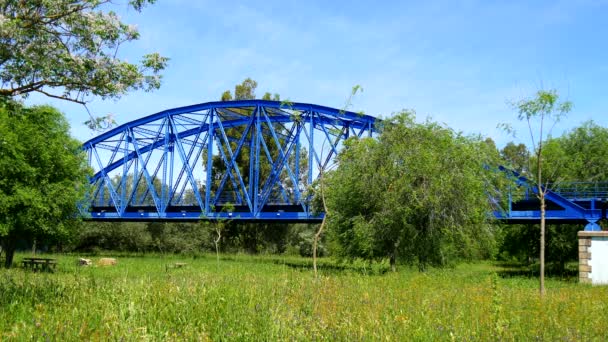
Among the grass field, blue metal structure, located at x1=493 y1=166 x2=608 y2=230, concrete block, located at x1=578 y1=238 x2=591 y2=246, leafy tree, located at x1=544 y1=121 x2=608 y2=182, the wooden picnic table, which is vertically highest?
leafy tree, located at x1=544 y1=121 x2=608 y2=182

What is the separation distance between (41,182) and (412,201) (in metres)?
18.3

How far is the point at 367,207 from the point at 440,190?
3.52m

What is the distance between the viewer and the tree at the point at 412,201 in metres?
24.7

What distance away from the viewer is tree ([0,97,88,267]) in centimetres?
2575

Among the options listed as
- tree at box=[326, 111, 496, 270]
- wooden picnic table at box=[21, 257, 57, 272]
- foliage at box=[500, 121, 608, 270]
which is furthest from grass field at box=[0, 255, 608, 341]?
foliage at box=[500, 121, 608, 270]

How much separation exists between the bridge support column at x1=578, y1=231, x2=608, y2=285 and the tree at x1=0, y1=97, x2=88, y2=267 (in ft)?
79.4

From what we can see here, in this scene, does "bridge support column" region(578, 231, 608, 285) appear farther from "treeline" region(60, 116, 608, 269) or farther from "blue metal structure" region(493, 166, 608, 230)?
"blue metal structure" region(493, 166, 608, 230)

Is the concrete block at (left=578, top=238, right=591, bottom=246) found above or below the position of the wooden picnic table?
above

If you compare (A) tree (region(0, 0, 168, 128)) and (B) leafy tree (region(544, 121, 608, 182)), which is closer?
(A) tree (region(0, 0, 168, 128))

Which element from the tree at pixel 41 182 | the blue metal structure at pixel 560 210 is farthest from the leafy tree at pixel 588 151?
the tree at pixel 41 182

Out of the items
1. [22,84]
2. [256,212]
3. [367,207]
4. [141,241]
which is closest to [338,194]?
[367,207]

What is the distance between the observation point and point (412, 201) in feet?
79.7

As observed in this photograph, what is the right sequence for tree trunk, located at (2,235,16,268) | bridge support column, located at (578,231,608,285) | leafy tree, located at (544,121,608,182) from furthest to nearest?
1. leafy tree, located at (544,121,608,182)
2. tree trunk, located at (2,235,16,268)
3. bridge support column, located at (578,231,608,285)

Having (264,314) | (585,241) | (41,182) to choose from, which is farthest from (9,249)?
(585,241)
